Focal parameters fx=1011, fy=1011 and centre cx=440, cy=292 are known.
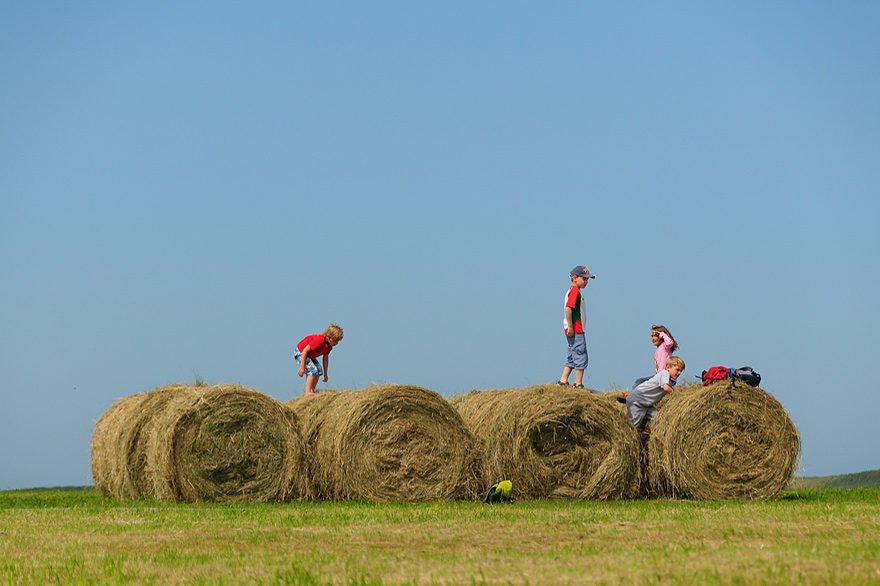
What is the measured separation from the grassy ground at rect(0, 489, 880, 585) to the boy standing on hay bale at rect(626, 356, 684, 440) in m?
2.27

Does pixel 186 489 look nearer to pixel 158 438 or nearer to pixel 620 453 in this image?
pixel 158 438

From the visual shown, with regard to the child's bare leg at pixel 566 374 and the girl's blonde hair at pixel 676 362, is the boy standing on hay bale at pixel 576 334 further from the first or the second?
the girl's blonde hair at pixel 676 362

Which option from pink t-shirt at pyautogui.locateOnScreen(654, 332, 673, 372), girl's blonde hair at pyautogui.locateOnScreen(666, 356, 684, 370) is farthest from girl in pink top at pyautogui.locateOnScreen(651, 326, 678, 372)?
girl's blonde hair at pyautogui.locateOnScreen(666, 356, 684, 370)

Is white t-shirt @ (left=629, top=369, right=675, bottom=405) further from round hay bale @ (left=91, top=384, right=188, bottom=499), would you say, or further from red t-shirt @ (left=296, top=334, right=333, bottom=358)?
round hay bale @ (left=91, top=384, right=188, bottom=499)

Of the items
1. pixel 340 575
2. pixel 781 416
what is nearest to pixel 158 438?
pixel 340 575

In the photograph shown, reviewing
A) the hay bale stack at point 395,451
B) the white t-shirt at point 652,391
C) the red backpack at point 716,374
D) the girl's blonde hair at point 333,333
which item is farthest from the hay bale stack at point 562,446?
the girl's blonde hair at point 333,333

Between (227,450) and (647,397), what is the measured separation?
5.66m

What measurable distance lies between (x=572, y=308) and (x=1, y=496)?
32.4 feet

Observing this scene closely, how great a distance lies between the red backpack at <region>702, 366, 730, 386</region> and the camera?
13375mm

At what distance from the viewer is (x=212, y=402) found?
43.2ft

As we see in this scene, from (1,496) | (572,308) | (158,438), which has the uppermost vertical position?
(572,308)

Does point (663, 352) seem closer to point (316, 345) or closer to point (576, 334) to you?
point (576, 334)

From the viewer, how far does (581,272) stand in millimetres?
15938

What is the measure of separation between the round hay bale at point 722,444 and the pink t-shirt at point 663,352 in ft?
5.78
